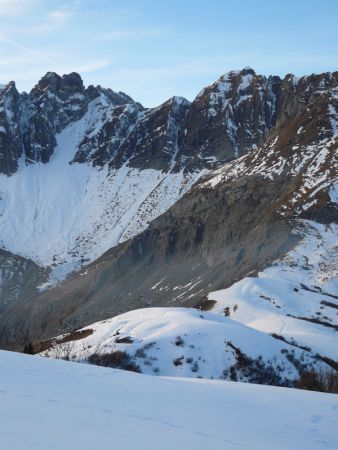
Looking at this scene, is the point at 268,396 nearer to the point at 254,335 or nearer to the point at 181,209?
the point at 254,335

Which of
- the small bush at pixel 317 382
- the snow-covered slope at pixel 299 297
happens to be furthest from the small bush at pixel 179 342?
the snow-covered slope at pixel 299 297

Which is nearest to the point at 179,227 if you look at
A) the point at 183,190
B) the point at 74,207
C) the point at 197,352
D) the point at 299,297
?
the point at 183,190

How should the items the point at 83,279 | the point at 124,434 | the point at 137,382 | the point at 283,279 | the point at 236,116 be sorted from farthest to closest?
the point at 236,116 < the point at 83,279 < the point at 283,279 < the point at 137,382 < the point at 124,434

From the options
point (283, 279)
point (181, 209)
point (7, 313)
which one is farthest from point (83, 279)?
point (283, 279)

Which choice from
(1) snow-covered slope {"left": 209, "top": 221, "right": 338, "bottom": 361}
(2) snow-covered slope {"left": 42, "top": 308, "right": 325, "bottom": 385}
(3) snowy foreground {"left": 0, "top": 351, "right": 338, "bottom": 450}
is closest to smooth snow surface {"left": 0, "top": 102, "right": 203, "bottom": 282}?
(1) snow-covered slope {"left": 209, "top": 221, "right": 338, "bottom": 361}

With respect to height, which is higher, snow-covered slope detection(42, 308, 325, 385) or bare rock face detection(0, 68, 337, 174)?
bare rock face detection(0, 68, 337, 174)

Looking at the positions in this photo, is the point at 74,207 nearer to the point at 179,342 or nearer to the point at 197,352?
the point at 179,342

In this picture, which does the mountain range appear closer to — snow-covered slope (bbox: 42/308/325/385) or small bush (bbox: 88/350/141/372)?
snow-covered slope (bbox: 42/308/325/385)
